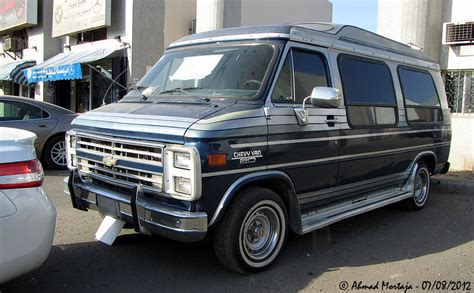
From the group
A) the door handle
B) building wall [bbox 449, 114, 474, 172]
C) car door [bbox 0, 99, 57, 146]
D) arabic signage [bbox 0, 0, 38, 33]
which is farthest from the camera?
arabic signage [bbox 0, 0, 38, 33]

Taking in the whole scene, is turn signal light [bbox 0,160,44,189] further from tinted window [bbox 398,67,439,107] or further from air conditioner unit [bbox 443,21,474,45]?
air conditioner unit [bbox 443,21,474,45]

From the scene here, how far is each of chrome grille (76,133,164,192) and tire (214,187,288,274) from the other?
67cm

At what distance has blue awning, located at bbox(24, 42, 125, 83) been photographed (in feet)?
47.0

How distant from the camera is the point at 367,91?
5652 mm

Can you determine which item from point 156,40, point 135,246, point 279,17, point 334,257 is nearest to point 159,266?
point 135,246

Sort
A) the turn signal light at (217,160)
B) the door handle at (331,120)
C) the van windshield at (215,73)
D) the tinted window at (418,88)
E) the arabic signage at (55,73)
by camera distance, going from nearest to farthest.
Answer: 1. the turn signal light at (217,160)
2. the van windshield at (215,73)
3. the door handle at (331,120)
4. the tinted window at (418,88)
5. the arabic signage at (55,73)

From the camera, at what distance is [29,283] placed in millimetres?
3994

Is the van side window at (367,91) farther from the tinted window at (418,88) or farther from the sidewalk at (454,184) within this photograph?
the sidewalk at (454,184)

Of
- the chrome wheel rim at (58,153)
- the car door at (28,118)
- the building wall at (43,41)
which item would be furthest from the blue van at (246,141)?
the building wall at (43,41)

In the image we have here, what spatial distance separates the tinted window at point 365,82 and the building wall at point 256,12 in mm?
6603

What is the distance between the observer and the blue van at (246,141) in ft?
12.4

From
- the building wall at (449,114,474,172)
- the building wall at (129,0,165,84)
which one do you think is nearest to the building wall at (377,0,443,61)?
the building wall at (449,114,474,172)

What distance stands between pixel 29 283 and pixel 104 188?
3.28 ft

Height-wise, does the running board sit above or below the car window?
below
